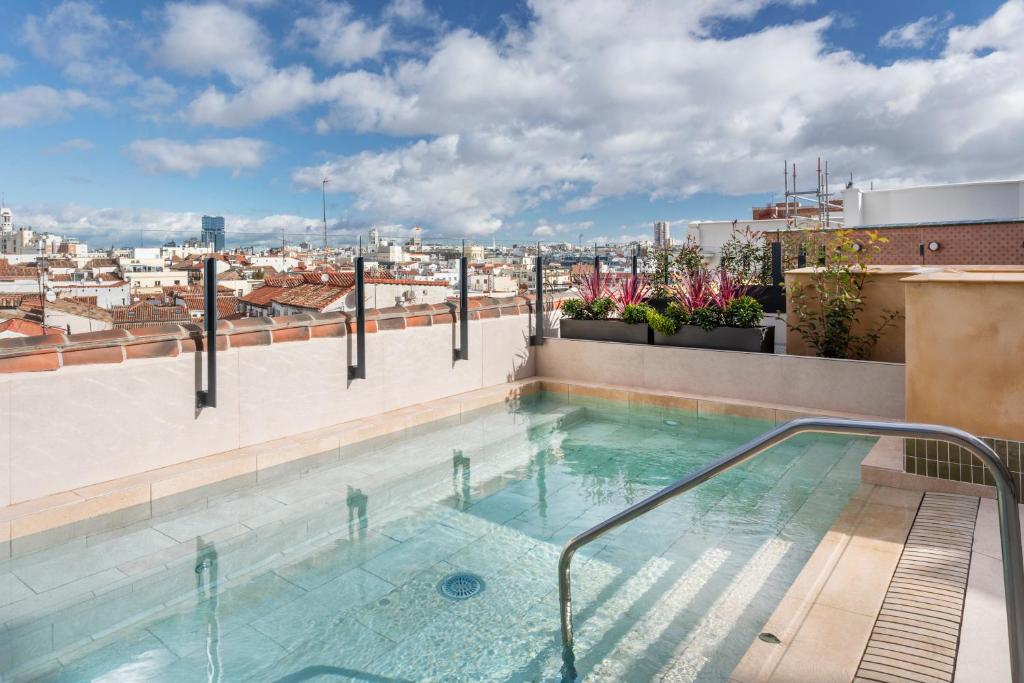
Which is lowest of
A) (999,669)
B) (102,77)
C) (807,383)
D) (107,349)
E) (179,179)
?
(999,669)

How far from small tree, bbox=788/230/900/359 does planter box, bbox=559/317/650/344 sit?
6.01ft

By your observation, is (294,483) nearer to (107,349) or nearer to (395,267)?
(107,349)

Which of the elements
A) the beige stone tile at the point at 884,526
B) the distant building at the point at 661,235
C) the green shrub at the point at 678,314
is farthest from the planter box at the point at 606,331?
the beige stone tile at the point at 884,526

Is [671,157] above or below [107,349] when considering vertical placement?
above

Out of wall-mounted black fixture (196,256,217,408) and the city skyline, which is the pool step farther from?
the city skyline

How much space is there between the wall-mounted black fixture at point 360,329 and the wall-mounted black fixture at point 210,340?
1304 mm

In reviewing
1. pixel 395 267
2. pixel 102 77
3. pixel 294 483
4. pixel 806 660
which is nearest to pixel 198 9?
pixel 102 77

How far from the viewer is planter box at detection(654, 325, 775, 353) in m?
6.64

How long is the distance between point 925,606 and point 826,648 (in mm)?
540

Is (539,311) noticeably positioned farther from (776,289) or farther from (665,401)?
(776,289)

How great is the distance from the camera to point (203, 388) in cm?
460

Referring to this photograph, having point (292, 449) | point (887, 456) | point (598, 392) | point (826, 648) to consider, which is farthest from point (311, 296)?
point (826, 648)

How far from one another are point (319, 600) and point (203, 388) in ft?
7.68

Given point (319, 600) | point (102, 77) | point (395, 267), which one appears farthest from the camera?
point (102, 77)
